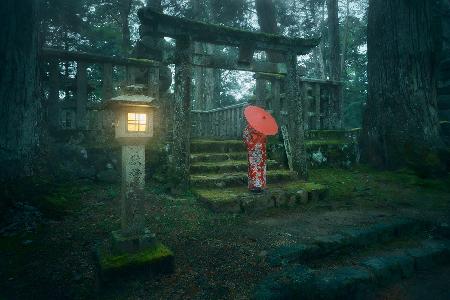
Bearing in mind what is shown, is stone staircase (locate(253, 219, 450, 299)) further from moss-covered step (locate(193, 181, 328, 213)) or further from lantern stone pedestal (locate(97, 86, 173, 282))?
moss-covered step (locate(193, 181, 328, 213))

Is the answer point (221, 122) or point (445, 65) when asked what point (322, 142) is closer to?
point (221, 122)

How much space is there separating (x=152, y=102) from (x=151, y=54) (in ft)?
21.1

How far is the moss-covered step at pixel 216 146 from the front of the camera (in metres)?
7.66

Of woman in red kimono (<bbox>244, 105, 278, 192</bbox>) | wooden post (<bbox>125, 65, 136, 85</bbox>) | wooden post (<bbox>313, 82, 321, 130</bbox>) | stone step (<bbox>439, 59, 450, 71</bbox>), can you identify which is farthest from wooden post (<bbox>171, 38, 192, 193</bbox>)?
stone step (<bbox>439, 59, 450, 71</bbox>)

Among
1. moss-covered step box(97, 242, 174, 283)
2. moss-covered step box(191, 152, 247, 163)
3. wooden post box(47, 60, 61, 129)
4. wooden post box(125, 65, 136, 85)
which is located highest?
wooden post box(125, 65, 136, 85)

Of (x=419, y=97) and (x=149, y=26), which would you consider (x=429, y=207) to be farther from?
(x=149, y=26)

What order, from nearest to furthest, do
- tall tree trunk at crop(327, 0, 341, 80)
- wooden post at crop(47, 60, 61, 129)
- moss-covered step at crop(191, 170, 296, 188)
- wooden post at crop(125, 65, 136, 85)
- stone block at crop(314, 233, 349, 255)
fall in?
stone block at crop(314, 233, 349, 255), moss-covered step at crop(191, 170, 296, 188), wooden post at crop(47, 60, 61, 129), wooden post at crop(125, 65, 136, 85), tall tree trunk at crop(327, 0, 341, 80)

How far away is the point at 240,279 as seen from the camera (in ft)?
9.94

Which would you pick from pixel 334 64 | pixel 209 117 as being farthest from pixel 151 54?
pixel 334 64

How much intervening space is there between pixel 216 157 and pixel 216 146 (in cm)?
48

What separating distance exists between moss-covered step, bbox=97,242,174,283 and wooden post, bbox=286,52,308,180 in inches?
194

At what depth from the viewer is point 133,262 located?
9.54ft

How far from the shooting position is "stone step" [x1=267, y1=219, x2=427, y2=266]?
345 centimetres

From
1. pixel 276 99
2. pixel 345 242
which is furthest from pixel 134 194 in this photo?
pixel 276 99
